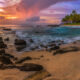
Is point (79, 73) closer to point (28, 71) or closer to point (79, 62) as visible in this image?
point (79, 62)

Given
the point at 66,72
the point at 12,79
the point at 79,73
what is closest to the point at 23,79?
the point at 12,79

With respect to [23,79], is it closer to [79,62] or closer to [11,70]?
[11,70]

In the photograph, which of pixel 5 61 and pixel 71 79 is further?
pixel 5 61

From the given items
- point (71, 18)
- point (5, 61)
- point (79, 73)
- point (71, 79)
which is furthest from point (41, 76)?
point (71, 18)

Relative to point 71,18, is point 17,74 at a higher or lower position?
lower

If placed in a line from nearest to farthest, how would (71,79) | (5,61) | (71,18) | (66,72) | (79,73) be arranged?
(71,79) → (79,73) → (66,72) → (5,61) → (71,18)

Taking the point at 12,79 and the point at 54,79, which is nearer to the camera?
the point at 54,79

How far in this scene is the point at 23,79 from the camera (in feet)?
11.4

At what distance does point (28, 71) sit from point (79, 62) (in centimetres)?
204

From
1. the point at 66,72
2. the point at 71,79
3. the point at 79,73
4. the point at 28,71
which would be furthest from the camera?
the point at 28,71

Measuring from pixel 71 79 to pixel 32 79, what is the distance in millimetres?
1144

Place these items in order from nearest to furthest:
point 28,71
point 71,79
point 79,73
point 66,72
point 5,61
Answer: point 71,79 < point 79,73 < point 66,72 < point 28,71 < point 5,61

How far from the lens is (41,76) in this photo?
3.36 metres

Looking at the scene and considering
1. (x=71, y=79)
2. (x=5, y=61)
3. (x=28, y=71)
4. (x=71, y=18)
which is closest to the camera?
(x=71, y=79)
